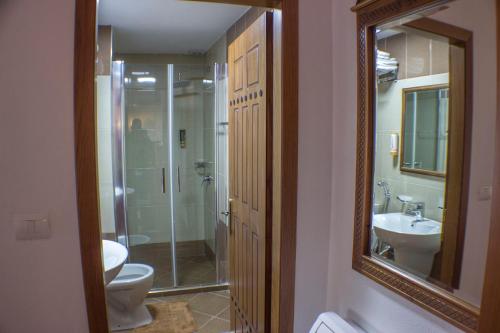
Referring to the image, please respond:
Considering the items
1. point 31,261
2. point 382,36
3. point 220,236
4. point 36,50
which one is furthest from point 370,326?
point 220,236

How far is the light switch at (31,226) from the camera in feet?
4.28

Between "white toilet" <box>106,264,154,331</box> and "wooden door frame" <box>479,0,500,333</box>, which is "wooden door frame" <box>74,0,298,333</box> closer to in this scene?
"wooden door frame" <box>479,0,500,333</box>

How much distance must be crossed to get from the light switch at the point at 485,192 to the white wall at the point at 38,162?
4.31 feet

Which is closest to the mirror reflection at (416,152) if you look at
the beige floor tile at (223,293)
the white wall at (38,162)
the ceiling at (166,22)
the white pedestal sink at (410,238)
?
the white pedestal sink at (410,238)

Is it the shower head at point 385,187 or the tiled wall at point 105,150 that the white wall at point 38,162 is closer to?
the shower head at point 385,187

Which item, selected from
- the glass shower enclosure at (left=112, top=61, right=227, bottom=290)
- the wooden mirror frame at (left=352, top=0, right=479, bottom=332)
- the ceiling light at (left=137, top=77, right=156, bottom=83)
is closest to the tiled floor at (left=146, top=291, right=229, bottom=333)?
the glass shower enclosure at (left=112, top=61, right=227, bottom=290)

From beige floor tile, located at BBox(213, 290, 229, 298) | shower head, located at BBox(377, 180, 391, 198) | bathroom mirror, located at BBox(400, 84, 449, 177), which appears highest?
bathroom mirror, located at BBox(400, 84, 449, 177)

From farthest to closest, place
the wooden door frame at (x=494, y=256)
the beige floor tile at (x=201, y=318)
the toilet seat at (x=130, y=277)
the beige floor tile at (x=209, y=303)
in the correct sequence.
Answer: the beige floor tile at (x=209, y=303)
the beige floor tile at (x=201, y=318)
the toilet seat at (x=130, y=277)
the wooden door frame at (x=494, y=256)

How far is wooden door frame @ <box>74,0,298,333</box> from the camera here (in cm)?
129

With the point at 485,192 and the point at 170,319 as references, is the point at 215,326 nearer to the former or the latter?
the point at 170,319

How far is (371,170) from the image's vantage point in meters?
1.37

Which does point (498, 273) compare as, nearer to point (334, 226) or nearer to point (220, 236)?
point (334, 226)

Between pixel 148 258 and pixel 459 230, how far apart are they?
3.44m

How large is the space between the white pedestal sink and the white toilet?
6.85 ft
